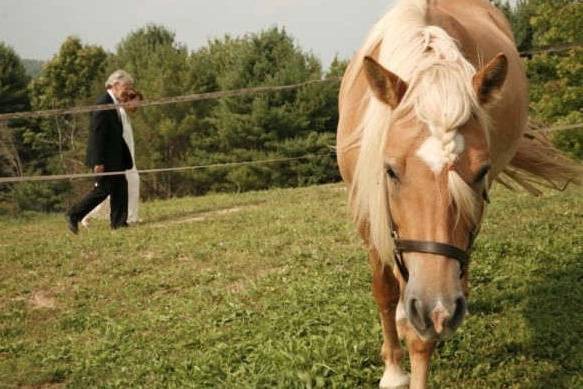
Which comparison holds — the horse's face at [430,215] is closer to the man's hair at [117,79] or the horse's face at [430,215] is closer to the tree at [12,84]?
the man's hair at [117,79]

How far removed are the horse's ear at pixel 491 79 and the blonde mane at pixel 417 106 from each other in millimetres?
36

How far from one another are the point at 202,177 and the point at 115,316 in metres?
23.8

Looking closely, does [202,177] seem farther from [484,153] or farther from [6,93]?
[484,153]

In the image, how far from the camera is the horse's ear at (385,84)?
6.23ft

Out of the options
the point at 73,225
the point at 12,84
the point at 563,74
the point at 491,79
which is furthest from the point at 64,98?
the point at 491,79

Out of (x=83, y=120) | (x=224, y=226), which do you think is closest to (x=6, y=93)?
(x=83, y=120)

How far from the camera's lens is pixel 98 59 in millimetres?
37938

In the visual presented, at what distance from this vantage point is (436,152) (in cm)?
174

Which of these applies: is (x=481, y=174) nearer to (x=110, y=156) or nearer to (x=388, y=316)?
(x=388, y=316)

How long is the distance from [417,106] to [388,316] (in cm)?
127

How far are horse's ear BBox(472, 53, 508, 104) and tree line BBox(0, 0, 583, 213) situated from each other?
16.8 metres


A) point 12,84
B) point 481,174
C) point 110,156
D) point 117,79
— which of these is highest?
point 12,84

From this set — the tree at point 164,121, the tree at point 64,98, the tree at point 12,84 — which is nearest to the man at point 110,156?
the tree at point 164,121

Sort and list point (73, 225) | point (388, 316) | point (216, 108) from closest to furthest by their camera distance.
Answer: point (388, 316) → point (73, 225) → point (216, 108)
